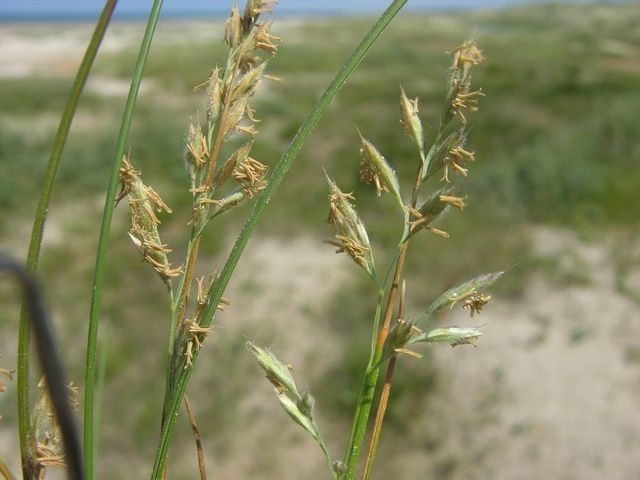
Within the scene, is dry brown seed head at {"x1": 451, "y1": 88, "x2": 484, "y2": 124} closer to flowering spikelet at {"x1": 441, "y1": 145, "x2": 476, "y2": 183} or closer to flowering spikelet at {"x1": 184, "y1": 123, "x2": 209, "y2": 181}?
flowering spikelet at {"x1": 441, "y1": 145, "x2": 476, "y2": 183}

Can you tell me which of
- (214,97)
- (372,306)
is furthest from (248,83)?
(372,306)

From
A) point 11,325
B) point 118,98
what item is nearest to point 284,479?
point 11,325

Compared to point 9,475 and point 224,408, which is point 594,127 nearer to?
point 224,408

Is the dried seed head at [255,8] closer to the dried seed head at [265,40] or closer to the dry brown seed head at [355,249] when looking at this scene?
the dried seed head at [265,40]

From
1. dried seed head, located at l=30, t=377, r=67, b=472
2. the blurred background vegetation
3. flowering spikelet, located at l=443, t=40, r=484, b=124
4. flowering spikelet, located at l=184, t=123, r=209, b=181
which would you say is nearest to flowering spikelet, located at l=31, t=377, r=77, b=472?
dried seed head, located at l=30, t=377, r=67, b=472

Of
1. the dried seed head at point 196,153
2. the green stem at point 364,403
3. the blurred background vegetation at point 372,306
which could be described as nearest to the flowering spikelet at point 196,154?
the dried seed head at point 196,153

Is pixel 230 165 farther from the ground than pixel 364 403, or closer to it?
farther from the ground

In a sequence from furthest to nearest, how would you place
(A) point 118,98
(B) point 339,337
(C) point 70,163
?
(A) point 118,98, (C) point 70,163, (B) point 339,337

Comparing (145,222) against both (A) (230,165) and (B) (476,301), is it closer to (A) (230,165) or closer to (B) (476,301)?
(A) (230,165)
